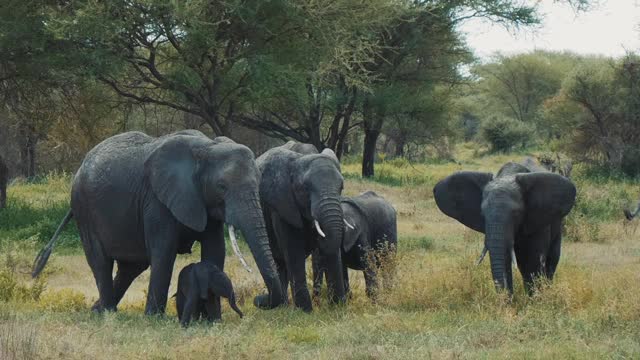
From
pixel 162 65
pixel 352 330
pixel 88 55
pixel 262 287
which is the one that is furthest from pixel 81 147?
pixel 352 330

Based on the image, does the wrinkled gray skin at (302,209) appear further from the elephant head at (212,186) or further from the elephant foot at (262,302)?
the elephant head at (212,186)

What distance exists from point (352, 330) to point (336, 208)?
151 centimetres

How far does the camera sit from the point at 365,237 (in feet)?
35.1

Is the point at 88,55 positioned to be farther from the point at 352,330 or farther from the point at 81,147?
the point at 352,330

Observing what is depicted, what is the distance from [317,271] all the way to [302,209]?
1138mm

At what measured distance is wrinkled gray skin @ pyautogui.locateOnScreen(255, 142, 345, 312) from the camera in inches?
360

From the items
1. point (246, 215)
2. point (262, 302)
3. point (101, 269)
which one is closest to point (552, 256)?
point (262, 302)

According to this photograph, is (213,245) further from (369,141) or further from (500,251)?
(369,141)

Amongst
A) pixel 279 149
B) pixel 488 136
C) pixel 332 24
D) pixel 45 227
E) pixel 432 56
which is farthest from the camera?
pixel 488 136

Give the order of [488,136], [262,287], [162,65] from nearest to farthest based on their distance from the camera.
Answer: [262,287], [162,65], [488,136]

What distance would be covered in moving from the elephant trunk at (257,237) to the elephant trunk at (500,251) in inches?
79.2

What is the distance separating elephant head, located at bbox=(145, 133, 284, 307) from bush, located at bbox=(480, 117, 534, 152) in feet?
138

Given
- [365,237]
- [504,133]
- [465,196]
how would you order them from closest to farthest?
[465,196], [365,237], [504,133]

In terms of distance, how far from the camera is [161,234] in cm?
883
